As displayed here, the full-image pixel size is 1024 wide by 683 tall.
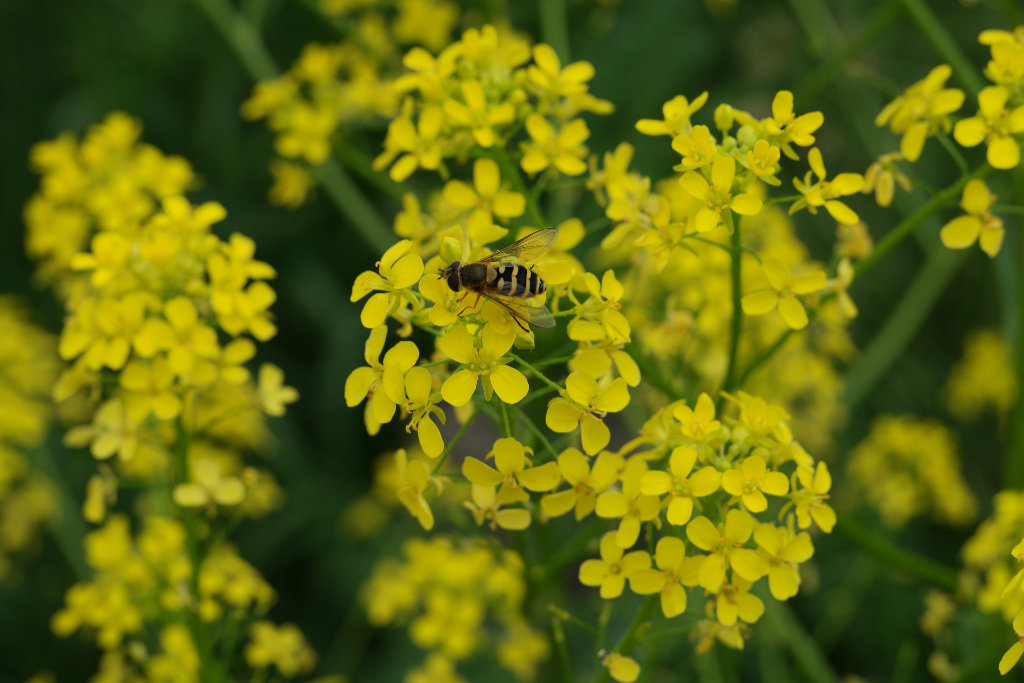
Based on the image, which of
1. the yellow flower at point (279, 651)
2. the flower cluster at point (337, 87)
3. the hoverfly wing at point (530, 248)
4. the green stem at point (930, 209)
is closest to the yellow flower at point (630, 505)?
the hoverfly wing at point (530, 248)

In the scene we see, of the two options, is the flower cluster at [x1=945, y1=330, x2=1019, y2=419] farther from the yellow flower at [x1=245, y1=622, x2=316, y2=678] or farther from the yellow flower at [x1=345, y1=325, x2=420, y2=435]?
the yellow flower at [x1=345, y1=325, x2=420, y2=435]

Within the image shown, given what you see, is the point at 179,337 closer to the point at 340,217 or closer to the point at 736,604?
the point at 736,604

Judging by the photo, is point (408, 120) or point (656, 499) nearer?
point (656, 499)

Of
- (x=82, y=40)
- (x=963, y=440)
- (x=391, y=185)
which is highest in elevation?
(x=82, y=40)

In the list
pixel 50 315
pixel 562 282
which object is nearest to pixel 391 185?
pixel 562 282

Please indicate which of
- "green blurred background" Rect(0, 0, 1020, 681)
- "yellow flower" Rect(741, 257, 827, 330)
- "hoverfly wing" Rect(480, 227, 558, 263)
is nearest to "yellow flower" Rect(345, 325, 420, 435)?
"hoverfly wing" Rect(480, 227, 558, 263)

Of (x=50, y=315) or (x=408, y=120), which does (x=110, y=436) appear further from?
(x=50, y=315)

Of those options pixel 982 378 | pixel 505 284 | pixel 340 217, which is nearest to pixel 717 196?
pixel 505 284
